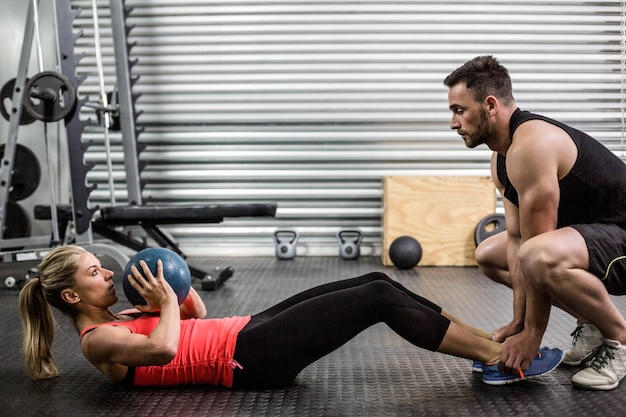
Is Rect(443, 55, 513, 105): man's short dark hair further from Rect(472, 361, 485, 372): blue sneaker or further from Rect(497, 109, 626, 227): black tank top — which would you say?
Rect(472, 361, 485, 372): blue sneaker

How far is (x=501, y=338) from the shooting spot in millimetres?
2004

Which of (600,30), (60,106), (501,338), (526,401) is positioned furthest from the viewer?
(600,30)

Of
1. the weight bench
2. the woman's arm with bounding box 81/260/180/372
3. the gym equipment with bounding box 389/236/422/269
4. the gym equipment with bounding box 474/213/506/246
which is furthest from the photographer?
the gym equipment with bounding box 474/213/506/246

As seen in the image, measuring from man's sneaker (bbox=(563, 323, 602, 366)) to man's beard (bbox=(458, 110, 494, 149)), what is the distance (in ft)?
2.26

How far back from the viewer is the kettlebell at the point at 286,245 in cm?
477

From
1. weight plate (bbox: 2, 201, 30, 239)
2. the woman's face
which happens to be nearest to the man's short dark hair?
the woman's face

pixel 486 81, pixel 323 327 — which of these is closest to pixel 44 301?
pixel 323 327

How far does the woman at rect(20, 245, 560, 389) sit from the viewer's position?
1728 mm

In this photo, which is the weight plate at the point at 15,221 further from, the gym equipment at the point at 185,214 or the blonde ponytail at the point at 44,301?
the blonde ponytail at the point at 44,301

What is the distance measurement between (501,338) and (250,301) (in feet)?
5.08

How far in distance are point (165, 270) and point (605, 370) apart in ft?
4.23

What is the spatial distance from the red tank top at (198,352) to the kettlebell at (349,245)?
2927 millimetres

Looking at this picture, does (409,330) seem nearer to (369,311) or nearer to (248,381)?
(369,311)

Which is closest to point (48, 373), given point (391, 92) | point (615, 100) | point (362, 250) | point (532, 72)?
point (362, 250)
